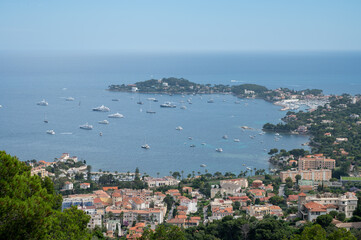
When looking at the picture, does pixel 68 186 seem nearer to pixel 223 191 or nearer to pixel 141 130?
pixel 223 191

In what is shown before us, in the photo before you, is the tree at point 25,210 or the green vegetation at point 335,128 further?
the green vegetation at point 335,128

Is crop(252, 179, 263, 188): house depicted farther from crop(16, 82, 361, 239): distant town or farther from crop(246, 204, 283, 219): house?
crop(246, 204, 283, 219): house

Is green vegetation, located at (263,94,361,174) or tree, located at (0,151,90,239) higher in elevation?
tree, located at (0,151,90,239)

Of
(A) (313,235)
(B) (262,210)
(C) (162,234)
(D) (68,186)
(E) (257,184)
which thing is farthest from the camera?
(E) (257,184)

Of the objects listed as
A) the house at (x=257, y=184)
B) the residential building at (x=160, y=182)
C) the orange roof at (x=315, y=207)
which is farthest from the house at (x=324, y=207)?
the residential building at (x=160, y=182)

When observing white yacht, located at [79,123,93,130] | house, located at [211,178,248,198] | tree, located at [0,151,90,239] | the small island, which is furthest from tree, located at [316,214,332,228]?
the small island

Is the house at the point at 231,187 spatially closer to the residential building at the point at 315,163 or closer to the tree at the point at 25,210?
the residential building at the point at 315,163

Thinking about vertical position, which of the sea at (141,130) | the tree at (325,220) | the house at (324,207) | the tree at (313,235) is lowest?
the sea at (141,130)

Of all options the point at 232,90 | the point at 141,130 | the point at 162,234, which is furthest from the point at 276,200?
the point at 232,90
